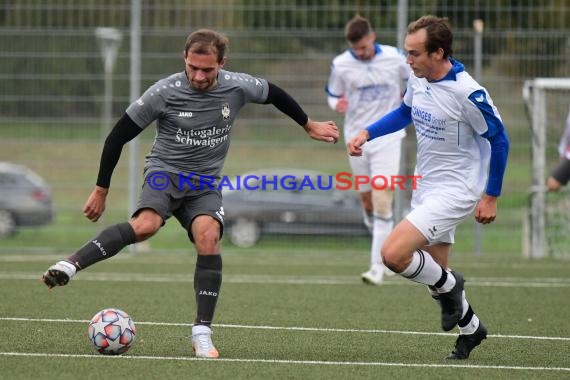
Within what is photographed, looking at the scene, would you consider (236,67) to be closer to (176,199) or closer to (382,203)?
(382,203)

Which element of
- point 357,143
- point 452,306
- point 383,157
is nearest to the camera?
point 452,306

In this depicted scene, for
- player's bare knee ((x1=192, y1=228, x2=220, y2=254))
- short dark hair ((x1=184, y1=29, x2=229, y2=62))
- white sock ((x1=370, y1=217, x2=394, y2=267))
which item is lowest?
white sock ((x1=370, y1=217, x2=394, y2=267))

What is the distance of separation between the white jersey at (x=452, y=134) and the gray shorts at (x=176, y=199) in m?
1.28

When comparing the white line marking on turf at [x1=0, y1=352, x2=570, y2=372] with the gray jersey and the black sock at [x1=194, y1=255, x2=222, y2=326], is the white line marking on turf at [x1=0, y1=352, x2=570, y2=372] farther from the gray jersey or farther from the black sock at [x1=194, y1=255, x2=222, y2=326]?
the gray jersey

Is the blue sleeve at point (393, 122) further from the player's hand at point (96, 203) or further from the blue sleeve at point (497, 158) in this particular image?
the player's hand at point (96, 203)

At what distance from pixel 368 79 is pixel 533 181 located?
4.53 m

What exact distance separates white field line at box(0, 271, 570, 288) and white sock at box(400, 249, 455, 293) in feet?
14.5

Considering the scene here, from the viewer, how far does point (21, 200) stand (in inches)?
618

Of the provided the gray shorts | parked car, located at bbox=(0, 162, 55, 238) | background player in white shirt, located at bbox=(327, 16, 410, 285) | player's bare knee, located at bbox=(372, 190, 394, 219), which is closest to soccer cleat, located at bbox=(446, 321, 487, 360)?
the gray shorts

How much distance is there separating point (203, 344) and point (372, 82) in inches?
219

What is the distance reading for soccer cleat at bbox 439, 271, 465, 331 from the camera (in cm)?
678

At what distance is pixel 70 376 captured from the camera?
5684 mm

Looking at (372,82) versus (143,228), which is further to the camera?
(372,82)

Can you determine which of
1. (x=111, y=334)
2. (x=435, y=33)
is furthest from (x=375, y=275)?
(x=111, y=334)
